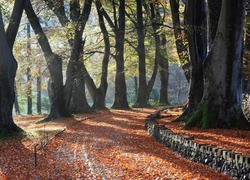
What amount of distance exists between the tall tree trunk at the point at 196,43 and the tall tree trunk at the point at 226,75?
162cm

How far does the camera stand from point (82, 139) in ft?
A: 37.2

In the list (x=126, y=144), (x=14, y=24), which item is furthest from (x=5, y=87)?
(x=126, y=144)

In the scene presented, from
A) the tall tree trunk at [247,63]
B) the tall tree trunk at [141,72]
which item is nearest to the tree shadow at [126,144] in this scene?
the tall tree trunk at [247,63]

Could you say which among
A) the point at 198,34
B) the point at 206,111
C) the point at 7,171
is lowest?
the point at 7,171

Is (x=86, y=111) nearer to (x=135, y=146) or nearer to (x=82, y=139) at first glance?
(x=82, y=139)

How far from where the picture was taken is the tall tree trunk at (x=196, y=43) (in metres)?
13.6

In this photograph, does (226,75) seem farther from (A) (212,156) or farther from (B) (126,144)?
(A) (212,156)

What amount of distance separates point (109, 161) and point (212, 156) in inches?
97.8

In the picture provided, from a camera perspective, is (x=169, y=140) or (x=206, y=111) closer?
(x=169, y=140)

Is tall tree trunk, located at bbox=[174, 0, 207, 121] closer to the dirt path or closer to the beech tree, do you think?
the dirt path

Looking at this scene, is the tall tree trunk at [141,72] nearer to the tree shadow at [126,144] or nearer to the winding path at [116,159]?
the tree shadow at [126,144]

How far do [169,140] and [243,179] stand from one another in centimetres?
367

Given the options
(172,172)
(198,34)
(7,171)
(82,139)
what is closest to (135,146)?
(82,139)

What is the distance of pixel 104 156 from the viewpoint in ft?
27.9
